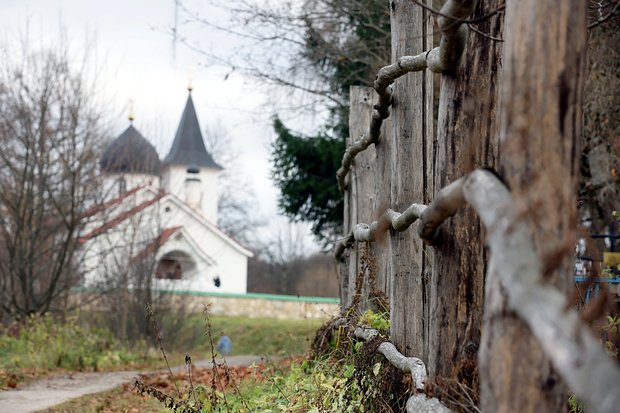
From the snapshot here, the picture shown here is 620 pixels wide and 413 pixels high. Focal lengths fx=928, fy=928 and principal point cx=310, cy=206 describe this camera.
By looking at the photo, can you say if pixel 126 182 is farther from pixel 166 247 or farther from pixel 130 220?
pixel 166 247

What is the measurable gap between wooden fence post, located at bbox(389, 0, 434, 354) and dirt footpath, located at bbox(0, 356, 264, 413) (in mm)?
2476

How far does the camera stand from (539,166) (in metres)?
2.34

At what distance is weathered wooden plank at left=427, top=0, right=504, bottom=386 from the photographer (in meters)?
3.42

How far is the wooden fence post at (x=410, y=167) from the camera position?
4.93 m

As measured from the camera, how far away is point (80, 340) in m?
15.6

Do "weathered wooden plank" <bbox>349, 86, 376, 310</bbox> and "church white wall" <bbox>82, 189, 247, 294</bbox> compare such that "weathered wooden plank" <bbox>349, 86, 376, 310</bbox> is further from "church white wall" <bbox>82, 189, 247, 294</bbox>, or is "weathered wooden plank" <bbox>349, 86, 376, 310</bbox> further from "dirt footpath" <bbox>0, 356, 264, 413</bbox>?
"church white wall" <bbox>82, 189, 247, 294</bbox>

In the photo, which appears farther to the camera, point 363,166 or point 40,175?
point 40,175

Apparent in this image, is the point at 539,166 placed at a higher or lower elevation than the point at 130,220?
lower

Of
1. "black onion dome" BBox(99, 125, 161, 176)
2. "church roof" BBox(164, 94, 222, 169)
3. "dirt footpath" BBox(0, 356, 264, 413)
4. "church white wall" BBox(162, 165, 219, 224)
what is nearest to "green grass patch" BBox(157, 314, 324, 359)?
"dirt footpath" BBox(0, 356, 264, 413)

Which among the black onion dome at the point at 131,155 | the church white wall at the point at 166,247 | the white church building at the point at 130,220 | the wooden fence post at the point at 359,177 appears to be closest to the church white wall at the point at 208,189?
the church white wall at the point at 166,247

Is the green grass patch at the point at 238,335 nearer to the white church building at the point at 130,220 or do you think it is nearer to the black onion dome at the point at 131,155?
the white church building at the point at 130,220

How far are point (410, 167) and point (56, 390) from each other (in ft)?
19.6

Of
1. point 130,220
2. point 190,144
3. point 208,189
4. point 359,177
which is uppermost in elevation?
point 190,144

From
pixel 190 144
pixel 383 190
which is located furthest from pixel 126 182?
pixel 190 144
